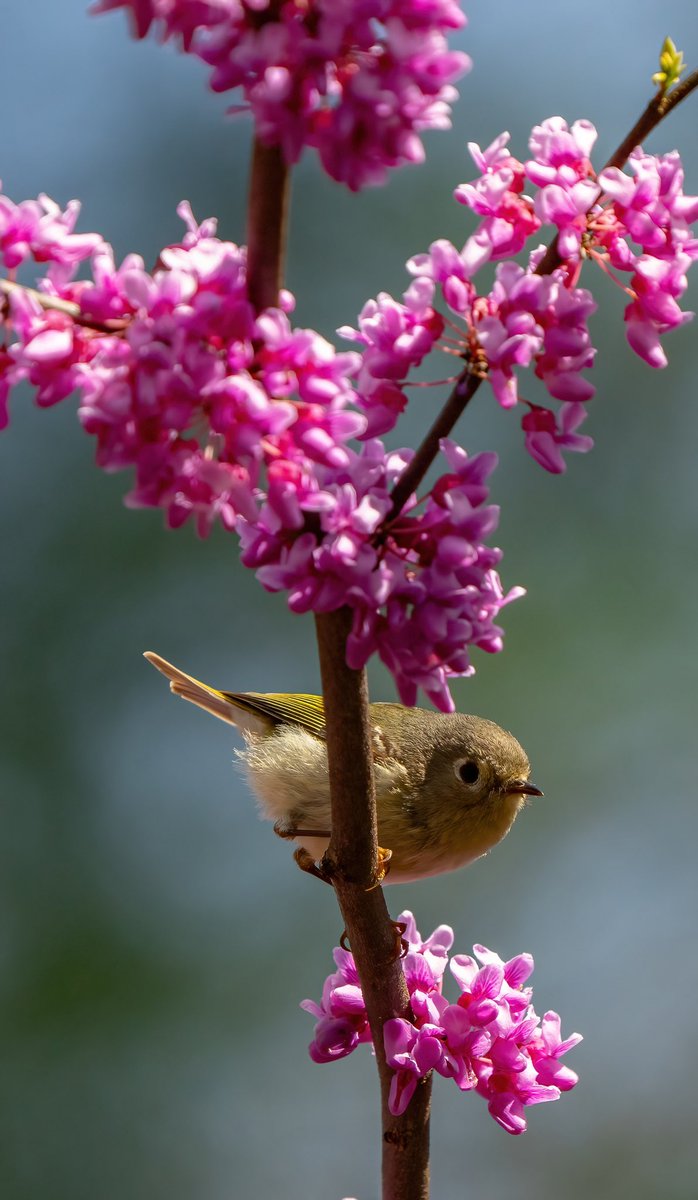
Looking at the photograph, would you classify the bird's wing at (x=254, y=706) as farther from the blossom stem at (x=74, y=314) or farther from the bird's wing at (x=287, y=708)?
the blossom stem at (x=74, y=314)

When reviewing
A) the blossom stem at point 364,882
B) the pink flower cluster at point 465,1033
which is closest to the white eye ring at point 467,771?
the pink flower cluster at point 465,1033

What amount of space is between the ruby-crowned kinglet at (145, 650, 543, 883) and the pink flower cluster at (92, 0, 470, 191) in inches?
62.1

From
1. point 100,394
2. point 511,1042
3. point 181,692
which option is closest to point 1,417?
point 100,394

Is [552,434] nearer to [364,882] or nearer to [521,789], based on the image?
[364,882]

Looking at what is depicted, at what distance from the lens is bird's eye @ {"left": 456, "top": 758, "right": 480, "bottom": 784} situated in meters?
2.42

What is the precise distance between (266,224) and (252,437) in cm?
15

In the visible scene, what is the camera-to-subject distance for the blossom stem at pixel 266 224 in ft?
2.71

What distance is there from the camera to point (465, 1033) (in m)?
1.34

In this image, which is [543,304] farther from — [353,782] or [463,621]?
[353,782]

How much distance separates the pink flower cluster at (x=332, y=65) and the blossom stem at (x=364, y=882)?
35 centimetres

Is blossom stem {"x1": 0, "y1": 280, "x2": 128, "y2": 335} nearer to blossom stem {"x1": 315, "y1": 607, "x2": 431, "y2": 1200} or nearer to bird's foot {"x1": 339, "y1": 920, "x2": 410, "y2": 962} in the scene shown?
blossom stem {"x1": 315, "y1": 607, "x2": 431, "y2": 1200}

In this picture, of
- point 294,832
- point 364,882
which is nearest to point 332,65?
point 364,882

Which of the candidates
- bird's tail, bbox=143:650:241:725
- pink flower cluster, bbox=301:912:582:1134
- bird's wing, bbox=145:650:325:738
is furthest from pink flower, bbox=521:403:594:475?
bird's wing, bbox=145:650:325:738

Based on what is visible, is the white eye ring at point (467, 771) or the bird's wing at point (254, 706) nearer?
the white eye ring at point (467, 771)
